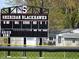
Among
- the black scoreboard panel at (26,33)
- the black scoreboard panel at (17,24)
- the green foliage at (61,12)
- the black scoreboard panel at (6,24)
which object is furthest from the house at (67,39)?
the green foliage at (61,12)

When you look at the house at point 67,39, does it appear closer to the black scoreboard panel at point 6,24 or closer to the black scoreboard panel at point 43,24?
the black scoreboard panel at point 43,24

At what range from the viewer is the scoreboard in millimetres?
17328

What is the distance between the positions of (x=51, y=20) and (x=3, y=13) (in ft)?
44.8

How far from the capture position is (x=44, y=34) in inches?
683

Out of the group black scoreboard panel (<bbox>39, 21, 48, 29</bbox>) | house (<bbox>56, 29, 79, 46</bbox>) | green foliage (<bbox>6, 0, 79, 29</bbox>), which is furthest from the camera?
green foliage (<bbox>6, 0, 79, 29</bbox>)

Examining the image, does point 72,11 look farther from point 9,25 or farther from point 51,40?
point 9,25

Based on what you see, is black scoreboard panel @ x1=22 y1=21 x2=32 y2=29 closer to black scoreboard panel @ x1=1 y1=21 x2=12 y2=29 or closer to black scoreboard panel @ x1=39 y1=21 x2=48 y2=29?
black scoreboard panel @ x1=39 y1=21 x2=48 y2=29

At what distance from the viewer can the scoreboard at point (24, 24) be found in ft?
56.9

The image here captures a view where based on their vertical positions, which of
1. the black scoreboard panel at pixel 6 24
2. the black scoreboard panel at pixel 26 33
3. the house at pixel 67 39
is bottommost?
the house at pixel 67 39

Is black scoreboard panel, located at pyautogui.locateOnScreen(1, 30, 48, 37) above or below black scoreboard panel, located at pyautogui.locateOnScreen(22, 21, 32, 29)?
below

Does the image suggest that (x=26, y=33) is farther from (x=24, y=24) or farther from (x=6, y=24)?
(x=6, y=24)

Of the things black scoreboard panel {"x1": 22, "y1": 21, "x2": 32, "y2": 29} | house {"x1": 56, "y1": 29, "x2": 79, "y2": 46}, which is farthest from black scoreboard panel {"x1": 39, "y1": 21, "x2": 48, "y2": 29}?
house {"x1": 56, "y1": 29, "x2": 79, "y2": 46}

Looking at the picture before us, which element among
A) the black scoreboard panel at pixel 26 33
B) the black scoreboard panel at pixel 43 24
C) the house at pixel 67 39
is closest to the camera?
the black scoreboard panel at pixel 43 24

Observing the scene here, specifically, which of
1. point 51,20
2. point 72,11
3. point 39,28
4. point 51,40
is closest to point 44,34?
point 39,28
